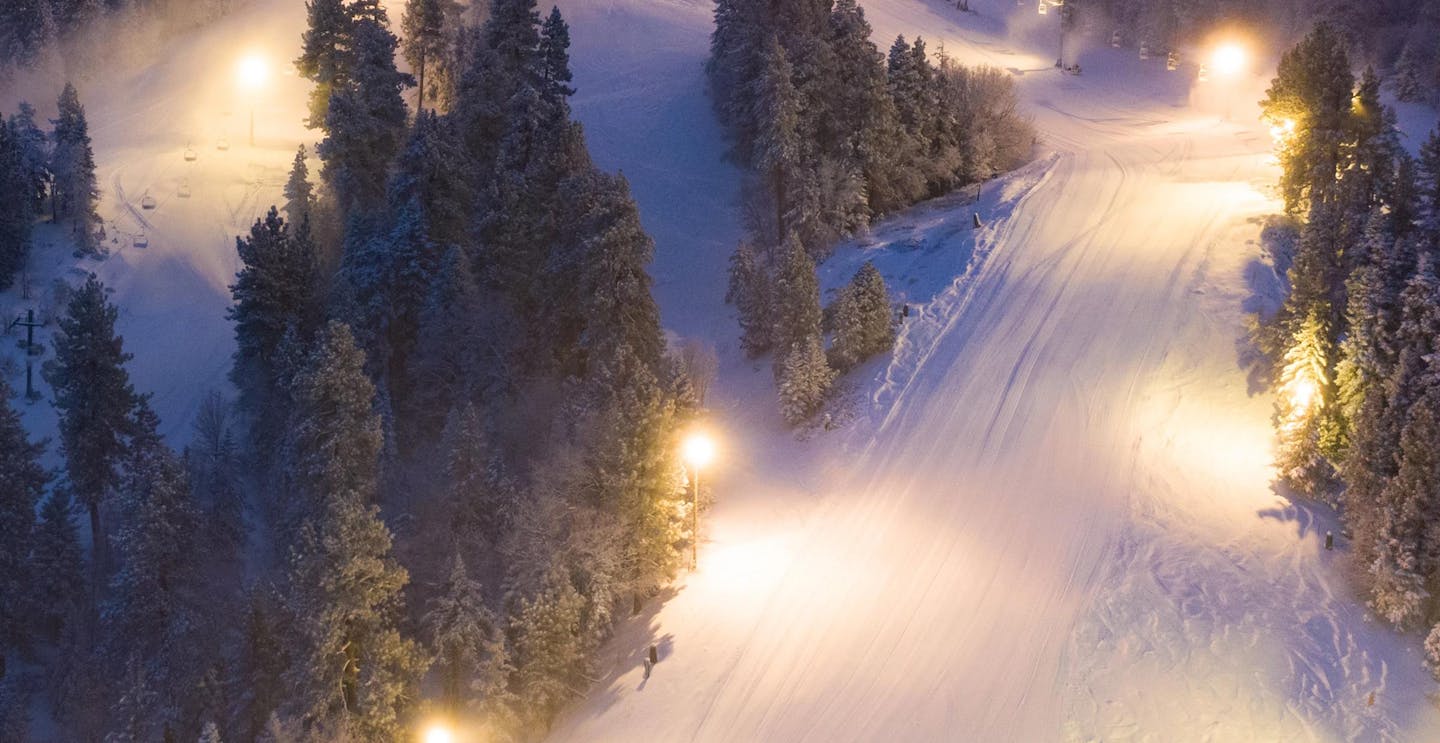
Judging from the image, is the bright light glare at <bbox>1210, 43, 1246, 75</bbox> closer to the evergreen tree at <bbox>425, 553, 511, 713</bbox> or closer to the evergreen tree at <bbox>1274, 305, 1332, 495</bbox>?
the evergreen tree at <bbox>1274, 305, 1332, 495</bbox>

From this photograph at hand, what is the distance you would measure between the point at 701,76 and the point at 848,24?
19703 mm

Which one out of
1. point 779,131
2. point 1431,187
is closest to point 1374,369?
point 1431,187

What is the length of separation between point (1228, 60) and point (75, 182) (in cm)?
7339

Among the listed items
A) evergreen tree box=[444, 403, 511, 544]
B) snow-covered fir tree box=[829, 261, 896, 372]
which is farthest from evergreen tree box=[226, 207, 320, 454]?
snow-covered fir tree box=[829, 261, 896, 372]

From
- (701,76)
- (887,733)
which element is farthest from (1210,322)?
(701,76)

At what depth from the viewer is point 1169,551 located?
35.3m

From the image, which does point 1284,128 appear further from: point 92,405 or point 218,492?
point 92,405

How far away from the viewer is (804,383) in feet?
149

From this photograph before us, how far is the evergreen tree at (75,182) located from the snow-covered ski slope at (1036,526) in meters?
29.6

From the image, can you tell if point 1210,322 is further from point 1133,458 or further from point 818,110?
point 818,110

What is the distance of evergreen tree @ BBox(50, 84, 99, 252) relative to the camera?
199 ft

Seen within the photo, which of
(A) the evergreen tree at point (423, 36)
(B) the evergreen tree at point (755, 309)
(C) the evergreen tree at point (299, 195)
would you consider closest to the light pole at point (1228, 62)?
(B) the evergreen tree at point (755, 309)

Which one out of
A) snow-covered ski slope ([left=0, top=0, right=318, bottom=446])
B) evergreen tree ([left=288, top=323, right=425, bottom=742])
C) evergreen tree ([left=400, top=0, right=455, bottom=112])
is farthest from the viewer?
evergreen tree ([left=400, top=0, right=455, bottom=112])

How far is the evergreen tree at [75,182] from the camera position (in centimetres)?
6059
